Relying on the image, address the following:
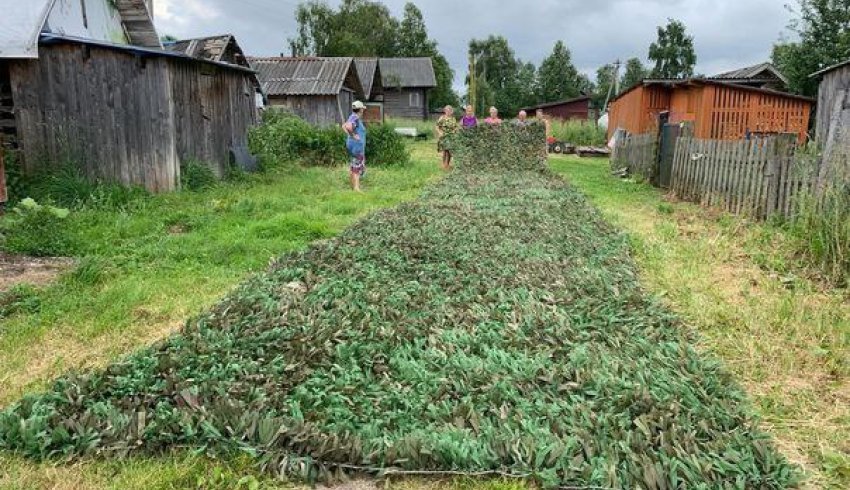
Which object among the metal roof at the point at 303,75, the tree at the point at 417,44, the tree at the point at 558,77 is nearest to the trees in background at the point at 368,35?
the tree at the point at 417,44

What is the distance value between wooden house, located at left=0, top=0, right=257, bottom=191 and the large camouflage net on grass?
547 centimetres

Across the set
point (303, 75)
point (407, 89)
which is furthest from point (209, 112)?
point (407, 89)

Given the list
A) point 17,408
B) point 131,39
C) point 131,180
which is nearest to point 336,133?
point 131,39

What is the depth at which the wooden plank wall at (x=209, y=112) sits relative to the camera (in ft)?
34.6

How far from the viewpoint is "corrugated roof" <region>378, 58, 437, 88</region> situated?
45.2 metres

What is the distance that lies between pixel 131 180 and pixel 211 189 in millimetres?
1378

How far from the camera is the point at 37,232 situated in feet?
20.6

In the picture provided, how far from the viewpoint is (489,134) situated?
49.6 ft

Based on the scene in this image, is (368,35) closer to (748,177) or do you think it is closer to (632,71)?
(632,71)

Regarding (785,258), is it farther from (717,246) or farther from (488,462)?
(488,462)

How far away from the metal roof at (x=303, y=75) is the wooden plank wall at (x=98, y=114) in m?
17.8

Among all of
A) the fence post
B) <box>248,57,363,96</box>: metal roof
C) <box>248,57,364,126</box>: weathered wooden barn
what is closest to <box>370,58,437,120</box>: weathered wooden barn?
<box>248,57,363,96</box>: metal roof

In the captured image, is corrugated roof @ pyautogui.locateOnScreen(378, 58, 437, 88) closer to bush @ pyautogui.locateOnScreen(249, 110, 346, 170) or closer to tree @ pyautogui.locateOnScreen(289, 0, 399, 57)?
tree @ pyautogui.locateOnScreen(289, 0, 399, 57)

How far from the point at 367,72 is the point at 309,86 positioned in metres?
8.26
